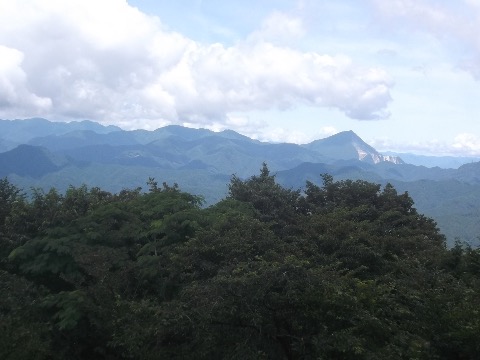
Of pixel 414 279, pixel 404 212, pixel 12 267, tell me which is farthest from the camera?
pixel 404 212

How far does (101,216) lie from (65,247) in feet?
8.58

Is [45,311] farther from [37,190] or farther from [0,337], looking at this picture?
[37,190]

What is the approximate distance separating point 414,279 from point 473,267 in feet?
11.3

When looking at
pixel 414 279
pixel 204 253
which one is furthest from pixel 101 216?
pixel 414 279

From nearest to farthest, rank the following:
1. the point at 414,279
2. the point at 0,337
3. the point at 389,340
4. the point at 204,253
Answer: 1. the point at 389,340
2. the point at 0,337
3. the point at 414,279
4. the point at 204,253

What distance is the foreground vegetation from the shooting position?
8.68 meters

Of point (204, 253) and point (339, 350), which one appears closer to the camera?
point (339, 350)

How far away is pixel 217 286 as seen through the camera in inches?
356

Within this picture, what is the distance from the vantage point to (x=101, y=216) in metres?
16.5

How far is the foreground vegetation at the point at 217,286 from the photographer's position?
868 centimetres

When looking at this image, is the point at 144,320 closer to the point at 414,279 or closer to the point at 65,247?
the point at 65,247

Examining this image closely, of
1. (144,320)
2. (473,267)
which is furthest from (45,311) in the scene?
(473,267)

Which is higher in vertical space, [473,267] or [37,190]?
[37,190]

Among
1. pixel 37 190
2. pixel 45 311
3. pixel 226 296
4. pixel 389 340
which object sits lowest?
pixel 45 311
